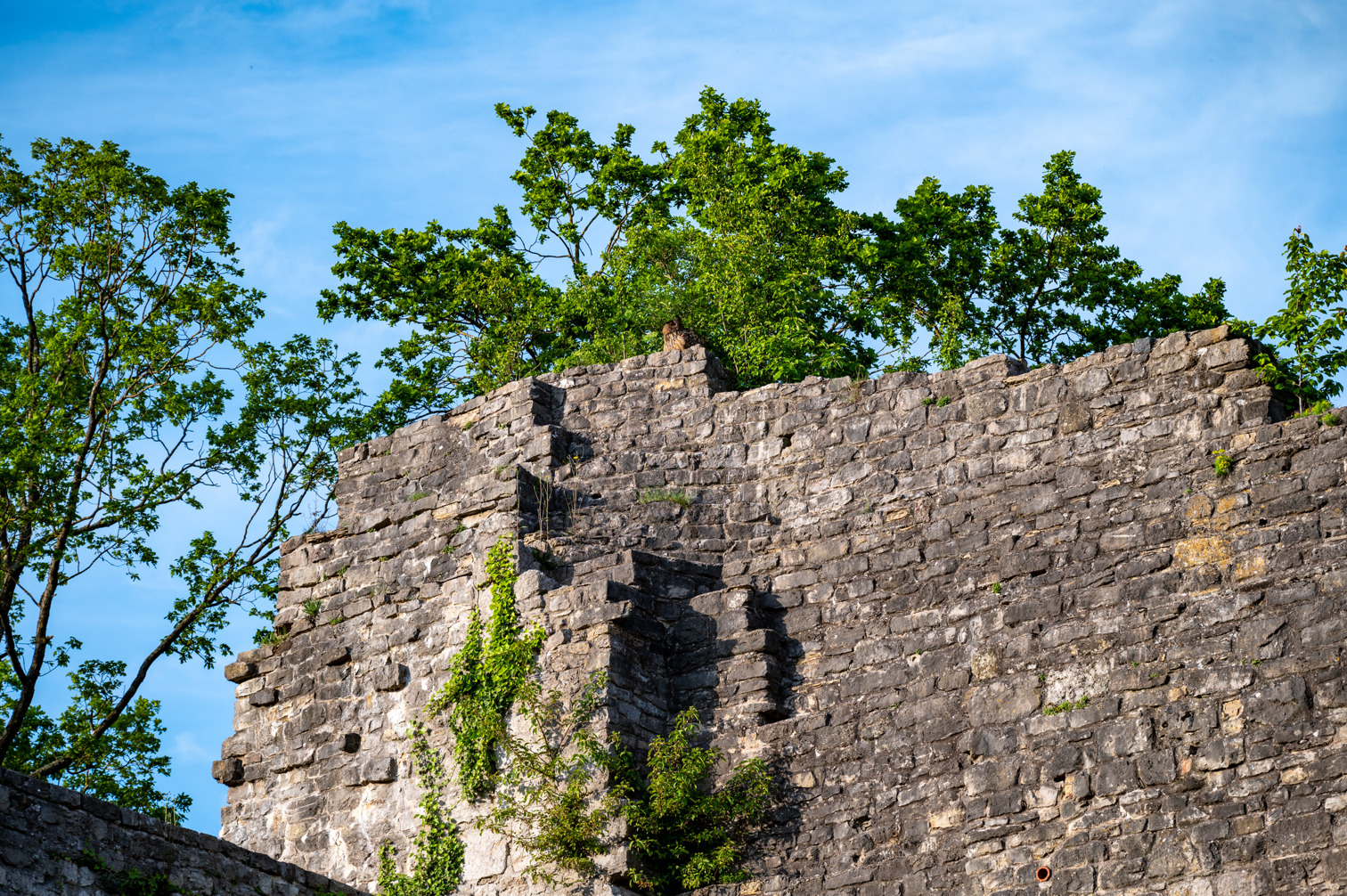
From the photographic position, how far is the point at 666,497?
1259 cm

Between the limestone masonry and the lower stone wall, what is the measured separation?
1.82m

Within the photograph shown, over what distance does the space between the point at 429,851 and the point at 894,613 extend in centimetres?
362

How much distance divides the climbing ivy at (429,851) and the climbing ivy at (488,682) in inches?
9.2

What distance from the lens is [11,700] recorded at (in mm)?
16406

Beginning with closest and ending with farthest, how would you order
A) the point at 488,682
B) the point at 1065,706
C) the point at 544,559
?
the point at 1065,706 < the point at 488,682 < the point at 544,559

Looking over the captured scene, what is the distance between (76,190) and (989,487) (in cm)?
1188

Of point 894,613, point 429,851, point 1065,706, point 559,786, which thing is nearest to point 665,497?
point 894,613

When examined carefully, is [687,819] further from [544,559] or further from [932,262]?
[932,262]

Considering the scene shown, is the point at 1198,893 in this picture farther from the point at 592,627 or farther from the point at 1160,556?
the point at 592,627

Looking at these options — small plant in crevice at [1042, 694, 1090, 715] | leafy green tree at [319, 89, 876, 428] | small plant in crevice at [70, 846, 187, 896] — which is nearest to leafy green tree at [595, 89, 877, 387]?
leafy green tree at [319, 89, 876, 428]

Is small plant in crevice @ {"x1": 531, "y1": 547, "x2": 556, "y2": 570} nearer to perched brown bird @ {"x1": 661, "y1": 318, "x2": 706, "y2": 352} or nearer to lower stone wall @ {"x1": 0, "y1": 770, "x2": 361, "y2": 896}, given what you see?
perched brown bird @ {"x1": 661, "y1": 318, "x2": 706, "y2": 352}

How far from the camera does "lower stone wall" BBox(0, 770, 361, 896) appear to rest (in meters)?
8.61

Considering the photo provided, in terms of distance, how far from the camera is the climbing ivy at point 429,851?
35.7 ft

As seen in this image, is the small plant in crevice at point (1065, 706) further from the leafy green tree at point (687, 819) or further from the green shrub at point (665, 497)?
the green shrub at point (665, 497)
